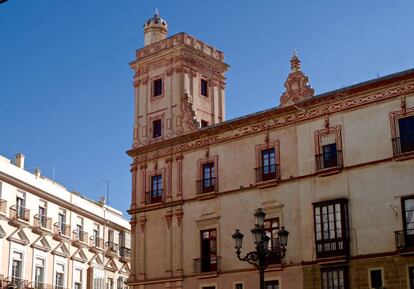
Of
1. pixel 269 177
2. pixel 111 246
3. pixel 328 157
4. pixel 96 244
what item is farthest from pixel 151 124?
pixel 111 246

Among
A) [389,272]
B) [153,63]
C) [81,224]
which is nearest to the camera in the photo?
[389,272]

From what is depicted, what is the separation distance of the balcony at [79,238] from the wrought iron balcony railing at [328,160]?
20.9 m

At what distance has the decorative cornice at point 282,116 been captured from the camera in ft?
104

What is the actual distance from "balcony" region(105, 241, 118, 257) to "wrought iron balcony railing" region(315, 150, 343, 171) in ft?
78.2

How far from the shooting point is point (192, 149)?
38125mm

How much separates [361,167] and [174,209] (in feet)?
34.6

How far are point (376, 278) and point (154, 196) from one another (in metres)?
13.3

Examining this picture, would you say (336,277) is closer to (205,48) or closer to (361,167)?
(361,167)

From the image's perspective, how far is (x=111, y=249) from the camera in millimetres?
53000

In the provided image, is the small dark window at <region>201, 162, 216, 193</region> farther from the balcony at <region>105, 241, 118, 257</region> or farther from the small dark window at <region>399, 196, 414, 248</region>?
the balcony at <region>105, 241, 118, 257</region>

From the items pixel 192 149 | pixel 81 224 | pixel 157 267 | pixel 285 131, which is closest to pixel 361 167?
pixel 285 131

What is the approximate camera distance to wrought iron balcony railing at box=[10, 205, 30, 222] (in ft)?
138

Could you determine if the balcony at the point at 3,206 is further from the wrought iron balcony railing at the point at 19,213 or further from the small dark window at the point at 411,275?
the small dark window at the point at 411,275

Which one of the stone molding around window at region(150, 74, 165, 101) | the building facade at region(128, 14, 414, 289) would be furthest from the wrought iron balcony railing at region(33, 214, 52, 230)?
the stone molding around window at region(150, 74, 165, 101)
